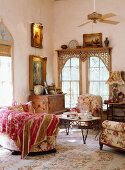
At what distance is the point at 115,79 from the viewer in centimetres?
771

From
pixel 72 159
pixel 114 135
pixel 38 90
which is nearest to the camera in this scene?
pixel 72 159

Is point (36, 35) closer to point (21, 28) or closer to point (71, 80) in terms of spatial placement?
point (21, 28)

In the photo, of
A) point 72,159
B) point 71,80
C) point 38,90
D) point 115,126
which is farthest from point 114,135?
point 71,80

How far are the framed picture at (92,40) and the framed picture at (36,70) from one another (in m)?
1.33

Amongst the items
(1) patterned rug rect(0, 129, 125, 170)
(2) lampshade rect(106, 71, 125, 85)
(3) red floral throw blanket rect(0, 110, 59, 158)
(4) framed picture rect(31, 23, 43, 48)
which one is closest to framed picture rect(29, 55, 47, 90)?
(4) framed picture rect(31, 23, 43, 48)

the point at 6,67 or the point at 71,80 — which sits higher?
the point at 6,67

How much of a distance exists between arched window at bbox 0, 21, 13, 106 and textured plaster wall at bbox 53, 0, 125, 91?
2.35 m

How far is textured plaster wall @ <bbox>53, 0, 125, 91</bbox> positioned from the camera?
26.2ft

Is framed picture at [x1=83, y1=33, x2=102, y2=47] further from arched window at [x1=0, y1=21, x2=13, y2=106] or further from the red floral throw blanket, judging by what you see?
the red floral throw blanket

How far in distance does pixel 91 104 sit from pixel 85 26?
97.4 inches

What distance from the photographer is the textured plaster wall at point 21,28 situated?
22.7 ft

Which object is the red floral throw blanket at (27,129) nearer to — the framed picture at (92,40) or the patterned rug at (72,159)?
the patterned rug at (72,159)

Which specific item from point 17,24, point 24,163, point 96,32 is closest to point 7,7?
point 17,24

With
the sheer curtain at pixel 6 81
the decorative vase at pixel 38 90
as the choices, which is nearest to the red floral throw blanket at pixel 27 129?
the sheer curtain at pixel 6 81
